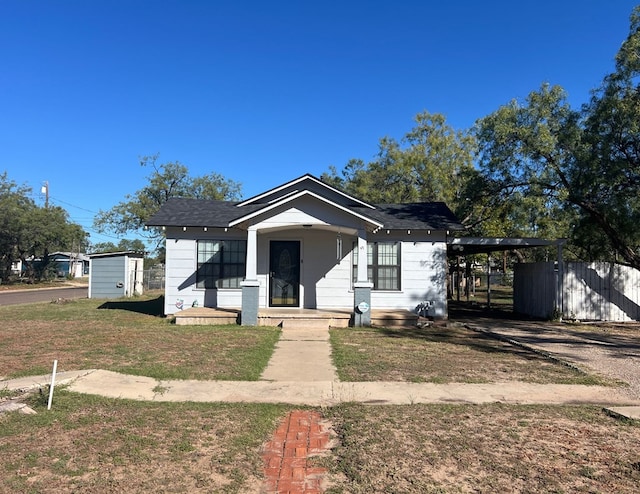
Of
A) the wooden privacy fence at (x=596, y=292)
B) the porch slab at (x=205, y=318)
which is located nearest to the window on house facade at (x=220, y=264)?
the porch slab at (x=205, y=318)

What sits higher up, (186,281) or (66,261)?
(66,261)

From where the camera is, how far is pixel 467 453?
14.5 feet

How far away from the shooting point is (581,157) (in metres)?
14.6

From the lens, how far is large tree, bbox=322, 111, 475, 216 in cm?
2950

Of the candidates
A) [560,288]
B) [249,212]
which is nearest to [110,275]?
[249,212]

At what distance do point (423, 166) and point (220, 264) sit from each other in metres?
18.9

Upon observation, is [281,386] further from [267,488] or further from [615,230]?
[615,230]

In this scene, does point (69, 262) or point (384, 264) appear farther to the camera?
point (69, 262)

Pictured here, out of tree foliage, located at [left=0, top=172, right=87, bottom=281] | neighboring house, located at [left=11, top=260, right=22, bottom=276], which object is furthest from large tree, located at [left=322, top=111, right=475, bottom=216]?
neighboring house, located at [left=11, top=260, right=22, bottom=276]

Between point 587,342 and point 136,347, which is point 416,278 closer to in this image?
point 587,342

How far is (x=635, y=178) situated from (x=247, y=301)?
39.5 feet

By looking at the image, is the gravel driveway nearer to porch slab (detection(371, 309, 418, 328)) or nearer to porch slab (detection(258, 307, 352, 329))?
porch slab (detection(371, 309, 418, 328))

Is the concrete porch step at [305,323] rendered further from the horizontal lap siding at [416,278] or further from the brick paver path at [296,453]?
the brick paver path at [296,453]

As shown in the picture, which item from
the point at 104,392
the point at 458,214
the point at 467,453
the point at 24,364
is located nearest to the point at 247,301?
the point at 24,364
